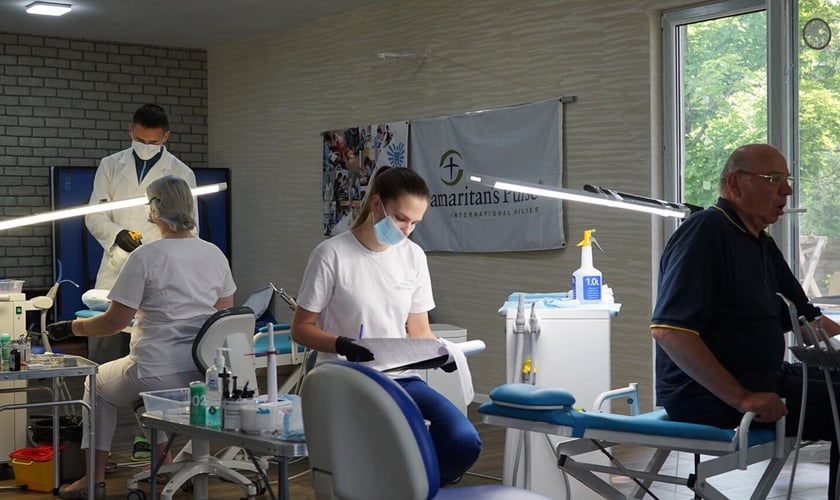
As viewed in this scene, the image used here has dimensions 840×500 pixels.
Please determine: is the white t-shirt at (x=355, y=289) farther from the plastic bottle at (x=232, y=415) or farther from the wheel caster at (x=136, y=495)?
the wheel caster at (x=136, y=495)

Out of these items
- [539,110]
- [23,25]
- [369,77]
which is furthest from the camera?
[23,25]

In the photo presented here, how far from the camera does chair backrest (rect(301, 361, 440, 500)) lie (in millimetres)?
2104


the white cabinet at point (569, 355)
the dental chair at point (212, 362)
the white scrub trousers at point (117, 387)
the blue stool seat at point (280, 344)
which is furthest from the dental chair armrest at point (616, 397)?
the blue stool seat at point (280, 344)

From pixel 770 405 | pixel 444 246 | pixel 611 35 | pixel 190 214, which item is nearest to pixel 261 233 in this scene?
pixel 444 246

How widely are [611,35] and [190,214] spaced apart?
291 cm

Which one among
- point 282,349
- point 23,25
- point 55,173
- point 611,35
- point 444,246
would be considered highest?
point 23,25

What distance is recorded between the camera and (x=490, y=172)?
6.96 m

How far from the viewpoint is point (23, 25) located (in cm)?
890

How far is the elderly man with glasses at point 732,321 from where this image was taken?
2910 mm

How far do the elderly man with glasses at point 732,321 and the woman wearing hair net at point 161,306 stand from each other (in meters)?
1.89

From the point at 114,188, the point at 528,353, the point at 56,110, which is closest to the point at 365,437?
the point at 528,353

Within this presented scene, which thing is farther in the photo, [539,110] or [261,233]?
[261,233]

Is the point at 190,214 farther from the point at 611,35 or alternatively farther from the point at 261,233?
the point at 261,233

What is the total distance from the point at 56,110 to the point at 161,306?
587cm
